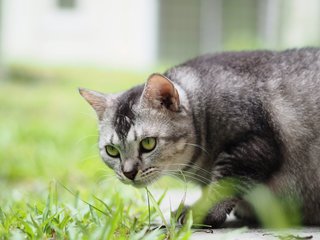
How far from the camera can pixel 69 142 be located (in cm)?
556

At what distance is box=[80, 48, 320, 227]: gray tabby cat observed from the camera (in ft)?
9.14

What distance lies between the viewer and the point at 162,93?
115 inches

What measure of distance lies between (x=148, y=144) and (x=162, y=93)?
240 millimetres

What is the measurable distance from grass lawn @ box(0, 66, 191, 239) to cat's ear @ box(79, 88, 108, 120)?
257 mm

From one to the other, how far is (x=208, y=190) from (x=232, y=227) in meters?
0.18

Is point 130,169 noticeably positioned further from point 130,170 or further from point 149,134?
point 149,134

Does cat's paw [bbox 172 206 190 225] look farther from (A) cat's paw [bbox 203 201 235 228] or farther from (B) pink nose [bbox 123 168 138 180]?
(B) pink nose [bbox 123 168 138 180]

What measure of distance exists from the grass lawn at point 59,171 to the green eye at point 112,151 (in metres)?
0.14

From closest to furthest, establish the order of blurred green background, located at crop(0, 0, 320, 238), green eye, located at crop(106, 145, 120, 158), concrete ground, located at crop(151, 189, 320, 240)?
1. concrete ground, located at crop(151, 189, 320, 240)
2. green eye, located at crop(106, 145, 120, 158)
3. blurred green background, located at crop(0, 0, 320, 238)

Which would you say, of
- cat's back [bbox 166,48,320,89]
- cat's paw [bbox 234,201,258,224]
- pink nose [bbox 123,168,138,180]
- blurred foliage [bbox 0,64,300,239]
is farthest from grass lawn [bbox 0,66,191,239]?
cat's back [bbox 166,48,320,89]

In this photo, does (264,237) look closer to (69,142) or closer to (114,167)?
(114,167)

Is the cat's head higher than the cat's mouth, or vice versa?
the cat's head

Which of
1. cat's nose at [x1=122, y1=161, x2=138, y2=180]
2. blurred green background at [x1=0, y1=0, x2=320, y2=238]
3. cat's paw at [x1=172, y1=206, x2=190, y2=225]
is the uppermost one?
cat's nose at [x1=122, y1=161, x2=138, y2=180]

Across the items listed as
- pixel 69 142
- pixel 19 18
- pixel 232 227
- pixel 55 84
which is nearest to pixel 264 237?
pixel 232 227
